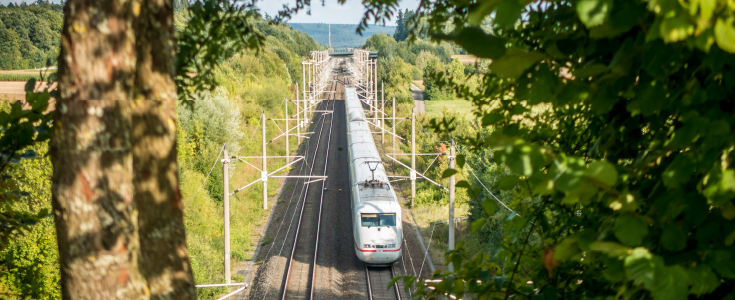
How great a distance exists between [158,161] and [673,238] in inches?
94.2

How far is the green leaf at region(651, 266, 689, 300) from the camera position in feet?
3.37

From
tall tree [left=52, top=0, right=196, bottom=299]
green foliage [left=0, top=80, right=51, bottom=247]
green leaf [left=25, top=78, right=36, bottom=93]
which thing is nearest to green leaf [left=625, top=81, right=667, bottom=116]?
tall tree [left=52, top=0, right=196, bottom=299]

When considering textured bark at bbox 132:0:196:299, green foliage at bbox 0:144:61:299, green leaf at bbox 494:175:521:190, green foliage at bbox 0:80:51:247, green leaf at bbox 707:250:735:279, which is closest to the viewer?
green leaf at bbox 707:250:735:279

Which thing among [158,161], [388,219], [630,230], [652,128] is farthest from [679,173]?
[388,219]

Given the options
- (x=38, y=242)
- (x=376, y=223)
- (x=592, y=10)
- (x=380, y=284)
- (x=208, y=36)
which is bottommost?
(x=380, y=284)

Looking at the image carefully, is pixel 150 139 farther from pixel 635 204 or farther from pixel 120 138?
pixel 635 204

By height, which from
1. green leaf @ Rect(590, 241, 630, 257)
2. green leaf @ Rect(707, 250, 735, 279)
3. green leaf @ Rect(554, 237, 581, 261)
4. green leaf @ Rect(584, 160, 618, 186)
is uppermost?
green leaf @ Rect(584, 160, 618, 186)

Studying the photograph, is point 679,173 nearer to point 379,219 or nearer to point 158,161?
point 158,161

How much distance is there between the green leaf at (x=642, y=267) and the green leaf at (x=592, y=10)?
542mm

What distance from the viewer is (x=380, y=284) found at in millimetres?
17453

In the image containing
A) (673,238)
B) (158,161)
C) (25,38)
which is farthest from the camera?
(25,38)

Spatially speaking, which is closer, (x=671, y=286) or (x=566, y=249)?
(x=671, y=286)

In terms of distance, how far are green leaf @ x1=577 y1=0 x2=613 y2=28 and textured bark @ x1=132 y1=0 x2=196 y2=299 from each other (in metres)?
2.13

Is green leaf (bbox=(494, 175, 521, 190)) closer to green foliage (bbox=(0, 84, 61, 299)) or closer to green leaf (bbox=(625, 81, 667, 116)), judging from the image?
green leaf (bbox=(625, 81, 667, 116))
